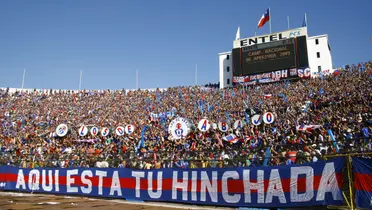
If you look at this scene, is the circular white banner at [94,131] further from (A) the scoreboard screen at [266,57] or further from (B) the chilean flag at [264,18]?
(B) the chilean flag at [264,18]

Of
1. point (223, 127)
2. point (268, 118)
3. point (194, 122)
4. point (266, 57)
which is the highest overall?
point (266, 57)

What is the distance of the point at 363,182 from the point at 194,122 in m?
19.6

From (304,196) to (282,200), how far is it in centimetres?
84

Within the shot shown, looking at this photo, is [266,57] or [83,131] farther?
[266,57]

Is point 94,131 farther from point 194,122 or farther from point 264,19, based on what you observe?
point 264,19

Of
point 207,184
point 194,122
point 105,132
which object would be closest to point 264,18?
point 194,122

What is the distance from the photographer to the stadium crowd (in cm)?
1345

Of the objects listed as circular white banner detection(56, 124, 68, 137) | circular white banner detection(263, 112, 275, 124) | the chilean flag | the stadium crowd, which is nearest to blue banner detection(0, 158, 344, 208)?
the stadium crowd

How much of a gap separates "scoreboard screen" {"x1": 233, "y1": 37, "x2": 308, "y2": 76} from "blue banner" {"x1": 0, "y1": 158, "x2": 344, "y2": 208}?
3572 centimetres

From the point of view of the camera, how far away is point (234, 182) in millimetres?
12344

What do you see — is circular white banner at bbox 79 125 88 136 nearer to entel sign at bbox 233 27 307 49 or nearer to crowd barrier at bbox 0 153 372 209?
crowd barrier at bbox 0 153 372 209

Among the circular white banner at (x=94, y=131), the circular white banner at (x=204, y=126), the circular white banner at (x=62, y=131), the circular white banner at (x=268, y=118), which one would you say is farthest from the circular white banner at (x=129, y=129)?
the circular white banner at (x=268, y=118)

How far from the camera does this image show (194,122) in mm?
28562

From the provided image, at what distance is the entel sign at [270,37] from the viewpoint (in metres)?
50.1
